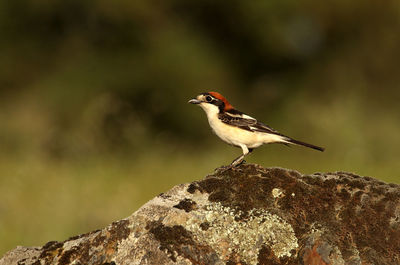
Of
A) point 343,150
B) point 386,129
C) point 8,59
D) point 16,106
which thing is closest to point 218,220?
point 343,150

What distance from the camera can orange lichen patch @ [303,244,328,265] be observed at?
195 inches

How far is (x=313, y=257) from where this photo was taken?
4980 mm

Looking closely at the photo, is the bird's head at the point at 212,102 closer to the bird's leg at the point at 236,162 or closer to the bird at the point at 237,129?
the bird at the point at 237,129

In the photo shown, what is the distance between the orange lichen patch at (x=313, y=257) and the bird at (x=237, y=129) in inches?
99.4

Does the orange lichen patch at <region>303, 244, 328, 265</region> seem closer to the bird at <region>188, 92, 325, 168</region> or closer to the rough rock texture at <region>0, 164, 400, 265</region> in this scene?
the rough rock texture at <region>0, 164, 400, 265</region>

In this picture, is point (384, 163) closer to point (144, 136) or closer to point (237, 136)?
point (144, 136)

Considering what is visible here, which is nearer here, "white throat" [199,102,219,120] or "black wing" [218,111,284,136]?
"black wing" [218,111,284,136]

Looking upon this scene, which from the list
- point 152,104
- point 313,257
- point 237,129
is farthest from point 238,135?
point 152,104

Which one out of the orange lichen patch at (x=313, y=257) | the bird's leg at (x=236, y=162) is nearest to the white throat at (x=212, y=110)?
the bird's leg at (x=236, y=162)

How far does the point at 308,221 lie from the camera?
5.27 meters

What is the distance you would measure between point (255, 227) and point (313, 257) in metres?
0.56

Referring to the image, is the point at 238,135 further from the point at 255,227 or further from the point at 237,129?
the point at 255,227

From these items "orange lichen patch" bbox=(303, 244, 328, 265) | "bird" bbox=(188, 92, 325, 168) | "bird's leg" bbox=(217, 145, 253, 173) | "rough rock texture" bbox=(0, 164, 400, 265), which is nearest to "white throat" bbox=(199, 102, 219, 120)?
"bird" bbox=(188, 92, 325, 168)

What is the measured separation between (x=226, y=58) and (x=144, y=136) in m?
12.0
